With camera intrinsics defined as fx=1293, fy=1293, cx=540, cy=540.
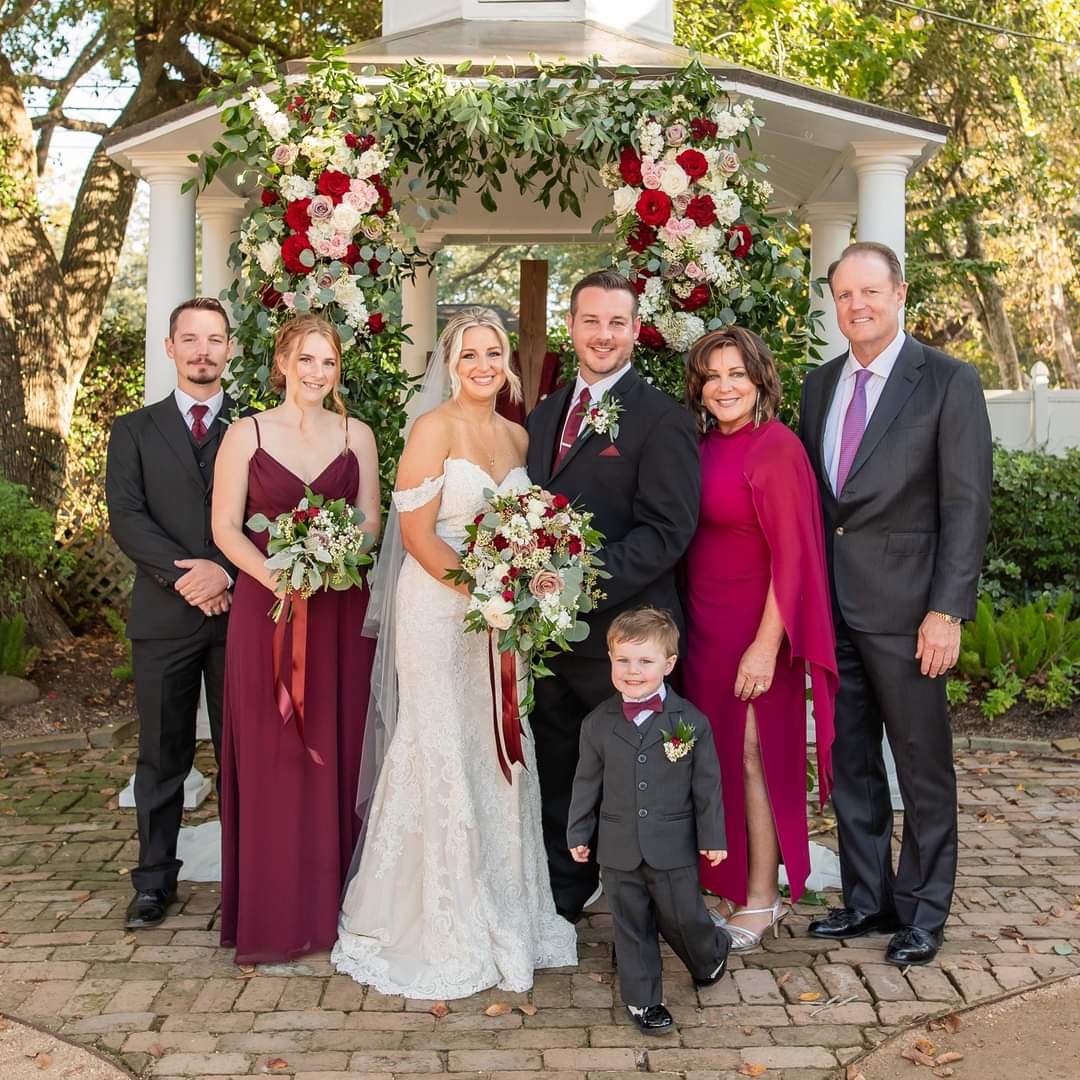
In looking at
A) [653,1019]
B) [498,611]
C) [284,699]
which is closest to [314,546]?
[284,699]

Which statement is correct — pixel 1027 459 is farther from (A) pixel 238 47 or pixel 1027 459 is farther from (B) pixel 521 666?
(A) pixel 238 47

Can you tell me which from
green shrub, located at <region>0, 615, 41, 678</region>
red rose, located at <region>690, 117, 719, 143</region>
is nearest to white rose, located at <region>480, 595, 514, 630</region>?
red rose, located at <region>690, 117, 719, 143</region>

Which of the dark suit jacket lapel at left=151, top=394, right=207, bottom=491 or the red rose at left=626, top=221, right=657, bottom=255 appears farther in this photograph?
the red rose at left=626, top=221, right=657, bottom=255

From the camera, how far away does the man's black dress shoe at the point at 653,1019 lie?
163 inches

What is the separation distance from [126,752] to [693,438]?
5.13m

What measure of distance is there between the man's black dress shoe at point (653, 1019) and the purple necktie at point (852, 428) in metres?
1.93

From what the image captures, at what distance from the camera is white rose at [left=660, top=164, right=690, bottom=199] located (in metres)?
5.50

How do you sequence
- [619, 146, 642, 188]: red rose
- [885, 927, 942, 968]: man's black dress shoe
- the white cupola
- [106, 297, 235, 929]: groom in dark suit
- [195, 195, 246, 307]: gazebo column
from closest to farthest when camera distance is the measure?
[885, 927, 942, 968]: man's black dress shoe, [106, 297, 235, 929]: groom in dark suit, [619, 146, 642, 188]: red rose, the white cupola, [195, 195, 246, 307]: gazebo column

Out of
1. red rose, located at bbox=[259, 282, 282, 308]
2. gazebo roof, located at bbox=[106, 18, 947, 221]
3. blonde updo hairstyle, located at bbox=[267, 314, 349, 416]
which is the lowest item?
blonde updo hairstyle, located at bbox=[267, 314, 349, 416]

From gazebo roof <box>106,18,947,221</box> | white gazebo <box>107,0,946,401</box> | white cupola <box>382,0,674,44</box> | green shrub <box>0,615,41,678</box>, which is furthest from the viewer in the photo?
green shrub <box>0,615,41,678</box>

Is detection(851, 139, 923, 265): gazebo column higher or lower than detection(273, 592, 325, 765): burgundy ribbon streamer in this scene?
higher

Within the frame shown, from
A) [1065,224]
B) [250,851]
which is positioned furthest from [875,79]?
[250,851]

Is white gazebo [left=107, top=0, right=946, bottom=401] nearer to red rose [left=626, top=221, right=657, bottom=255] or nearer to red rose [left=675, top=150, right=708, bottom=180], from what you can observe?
red rose [left=675, top=150, right=708, bottom=180]

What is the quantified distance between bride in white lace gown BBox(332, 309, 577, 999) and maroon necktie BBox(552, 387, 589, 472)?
0.15 m
